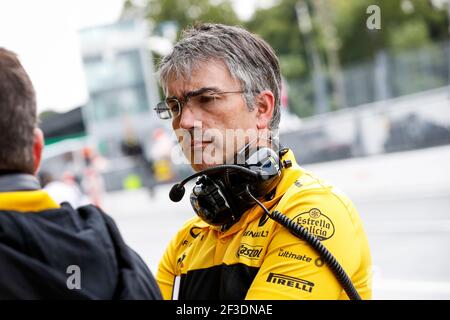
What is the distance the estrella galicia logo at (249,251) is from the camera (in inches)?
64.4

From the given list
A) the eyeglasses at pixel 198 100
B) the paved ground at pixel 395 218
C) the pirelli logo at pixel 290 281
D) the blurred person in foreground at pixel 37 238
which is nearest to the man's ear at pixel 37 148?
the blurred person in foreground at pixel 37 238

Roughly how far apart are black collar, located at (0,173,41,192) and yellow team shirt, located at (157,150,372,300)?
24.2 inches

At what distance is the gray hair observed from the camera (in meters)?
1.80

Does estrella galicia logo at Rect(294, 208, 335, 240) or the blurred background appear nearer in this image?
estrella galicia logo at Rect(294, 208, 335, 240)

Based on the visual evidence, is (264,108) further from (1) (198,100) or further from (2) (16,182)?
(2) (16,182)

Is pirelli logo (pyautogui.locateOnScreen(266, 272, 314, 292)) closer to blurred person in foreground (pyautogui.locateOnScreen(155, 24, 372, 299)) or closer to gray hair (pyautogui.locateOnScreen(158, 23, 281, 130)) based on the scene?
blurred person in foreground (pyautogui.locateOnScreen(155, 24, 372, 299))

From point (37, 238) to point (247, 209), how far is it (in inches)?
28.1

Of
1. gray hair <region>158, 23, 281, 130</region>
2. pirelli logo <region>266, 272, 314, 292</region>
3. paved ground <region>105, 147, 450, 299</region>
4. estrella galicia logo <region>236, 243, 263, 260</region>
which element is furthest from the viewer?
paved ground <region>105, 147, 450, 299</region>

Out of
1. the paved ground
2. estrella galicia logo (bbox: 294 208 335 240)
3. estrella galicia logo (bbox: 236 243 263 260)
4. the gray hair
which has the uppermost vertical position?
the gray hair

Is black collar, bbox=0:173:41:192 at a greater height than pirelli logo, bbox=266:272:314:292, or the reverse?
black collar, bbox=0:173:41:192

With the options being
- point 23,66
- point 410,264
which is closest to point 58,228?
point 23,66

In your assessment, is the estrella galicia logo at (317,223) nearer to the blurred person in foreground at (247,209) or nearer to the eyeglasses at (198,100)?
the blurred person in foreground at (247,209)

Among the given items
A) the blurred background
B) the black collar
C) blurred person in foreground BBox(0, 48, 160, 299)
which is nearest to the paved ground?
the blurred background

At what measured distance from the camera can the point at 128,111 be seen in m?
29.6
